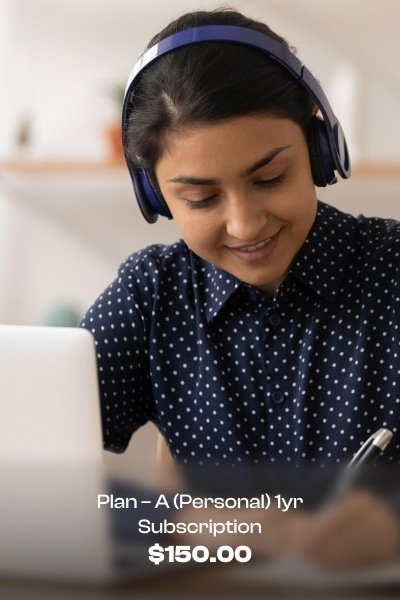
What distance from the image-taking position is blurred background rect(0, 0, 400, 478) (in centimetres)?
222

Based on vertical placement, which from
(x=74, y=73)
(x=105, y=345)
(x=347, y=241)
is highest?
(x=74, y=73)

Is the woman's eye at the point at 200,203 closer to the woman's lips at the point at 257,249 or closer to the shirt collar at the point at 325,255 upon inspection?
the woman's lips at the point at 257,249

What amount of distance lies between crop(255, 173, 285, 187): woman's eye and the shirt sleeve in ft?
0.94

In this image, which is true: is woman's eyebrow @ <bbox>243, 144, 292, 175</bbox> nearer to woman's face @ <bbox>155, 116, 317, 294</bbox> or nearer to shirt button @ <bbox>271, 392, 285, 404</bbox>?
woman's face @ <bbox>155, 116, 317, 294</bbox>

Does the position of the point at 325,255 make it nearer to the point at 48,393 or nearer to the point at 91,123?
the point at 48,393

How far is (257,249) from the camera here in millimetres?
843

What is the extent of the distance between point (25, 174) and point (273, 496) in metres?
2.17

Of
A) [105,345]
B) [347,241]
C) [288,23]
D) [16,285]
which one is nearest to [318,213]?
[347,241]

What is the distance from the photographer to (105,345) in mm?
985

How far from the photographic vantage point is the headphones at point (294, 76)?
772 millimetres

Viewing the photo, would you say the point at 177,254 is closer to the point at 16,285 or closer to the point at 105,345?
the point at 105,345

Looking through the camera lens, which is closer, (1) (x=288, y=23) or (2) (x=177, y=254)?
(2) (x=177, y=254)

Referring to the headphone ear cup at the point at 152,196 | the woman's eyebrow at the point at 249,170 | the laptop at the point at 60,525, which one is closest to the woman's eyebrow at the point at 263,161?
the woman's eyebrow at the point at 249,170

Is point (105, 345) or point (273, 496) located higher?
point (105, 345)
